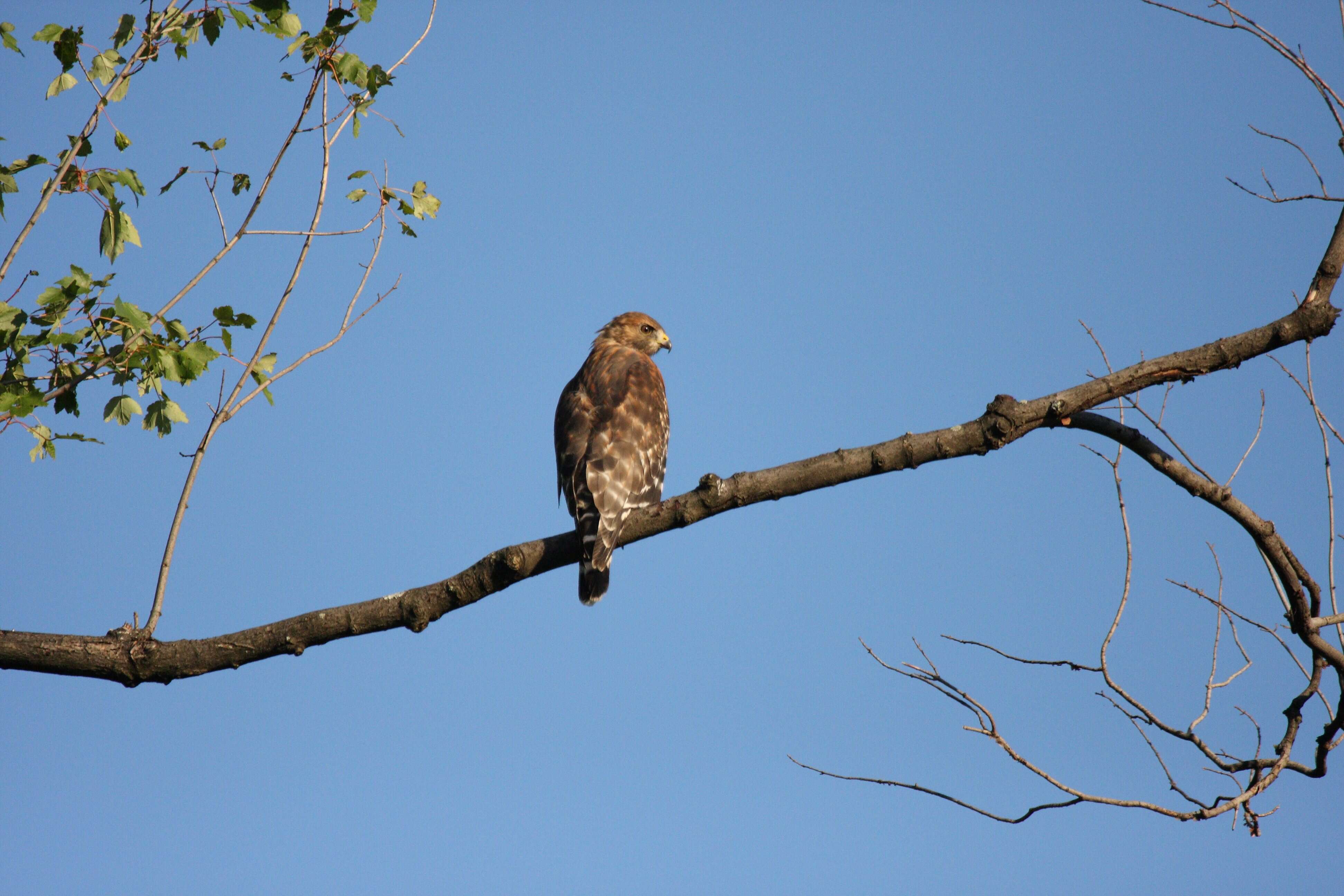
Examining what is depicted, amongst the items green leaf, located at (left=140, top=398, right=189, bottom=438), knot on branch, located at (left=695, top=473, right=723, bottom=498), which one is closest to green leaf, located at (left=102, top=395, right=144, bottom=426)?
green leaf, located at (left=140, top=398, right=189, bottom=438)

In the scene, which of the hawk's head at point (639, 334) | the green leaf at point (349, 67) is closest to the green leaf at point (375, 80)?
the green leaf at point (349, 67)

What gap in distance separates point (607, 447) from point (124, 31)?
3.22 m

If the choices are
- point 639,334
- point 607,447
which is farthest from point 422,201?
point 639,334

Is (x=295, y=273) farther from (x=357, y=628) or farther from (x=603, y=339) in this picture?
(x=603, y=339)

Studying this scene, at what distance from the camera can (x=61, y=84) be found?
3918 millimetres

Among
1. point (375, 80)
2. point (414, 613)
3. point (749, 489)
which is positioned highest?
point (375, 80)

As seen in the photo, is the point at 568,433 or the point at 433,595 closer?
the point at 433,595

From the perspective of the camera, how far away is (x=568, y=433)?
Answer: 638cm

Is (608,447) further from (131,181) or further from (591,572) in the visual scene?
(131,181)

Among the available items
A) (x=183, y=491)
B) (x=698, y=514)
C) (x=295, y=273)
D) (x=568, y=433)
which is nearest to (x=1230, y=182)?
(x=698, y=514)

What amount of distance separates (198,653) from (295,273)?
1536 mm

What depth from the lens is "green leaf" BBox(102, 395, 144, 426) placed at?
3.92 m

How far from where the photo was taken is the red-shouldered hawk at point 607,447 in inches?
214

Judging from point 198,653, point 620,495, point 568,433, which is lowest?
point 198,653
